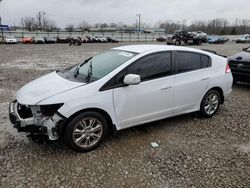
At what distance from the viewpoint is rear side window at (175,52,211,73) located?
3.88 meters

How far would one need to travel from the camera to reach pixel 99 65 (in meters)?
3.72

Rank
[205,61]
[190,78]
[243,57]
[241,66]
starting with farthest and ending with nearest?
[243,57] → [241,66] → [205,61] → [190,78]

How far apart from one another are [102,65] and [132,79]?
783 mm

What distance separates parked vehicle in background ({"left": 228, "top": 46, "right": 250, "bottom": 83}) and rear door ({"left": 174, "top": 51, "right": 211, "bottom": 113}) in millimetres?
2724

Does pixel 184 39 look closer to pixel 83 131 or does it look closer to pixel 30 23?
pixel 83 131

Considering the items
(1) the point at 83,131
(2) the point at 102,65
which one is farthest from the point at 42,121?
(2) the point at 102,65

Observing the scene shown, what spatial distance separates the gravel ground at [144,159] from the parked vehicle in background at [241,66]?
262 centimetres

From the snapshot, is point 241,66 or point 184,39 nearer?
point 241,66

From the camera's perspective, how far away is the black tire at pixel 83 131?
117 inches

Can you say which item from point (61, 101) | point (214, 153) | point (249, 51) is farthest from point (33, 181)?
point (249, 51)

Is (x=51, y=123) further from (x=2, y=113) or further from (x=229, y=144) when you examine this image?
(x=229, y=144)

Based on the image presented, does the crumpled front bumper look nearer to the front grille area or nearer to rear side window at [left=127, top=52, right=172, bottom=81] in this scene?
the front grille area

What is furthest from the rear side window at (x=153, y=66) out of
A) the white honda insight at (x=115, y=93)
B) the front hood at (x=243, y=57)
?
the front hood at (x=243, y=57)

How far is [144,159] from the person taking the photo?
308 centimetres
